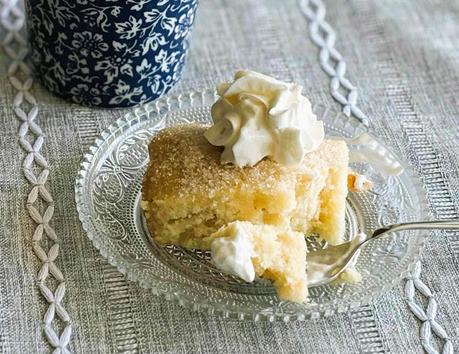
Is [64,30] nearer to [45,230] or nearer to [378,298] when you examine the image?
[45,230]

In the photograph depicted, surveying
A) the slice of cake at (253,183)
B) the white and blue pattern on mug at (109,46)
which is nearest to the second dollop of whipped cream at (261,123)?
the slice of cake at (253,183)

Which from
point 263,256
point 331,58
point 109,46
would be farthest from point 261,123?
point 331,58

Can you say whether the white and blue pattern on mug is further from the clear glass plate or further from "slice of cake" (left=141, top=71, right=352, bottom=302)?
"slice of cake" (left=141, top=71, right=352, bottom=302)

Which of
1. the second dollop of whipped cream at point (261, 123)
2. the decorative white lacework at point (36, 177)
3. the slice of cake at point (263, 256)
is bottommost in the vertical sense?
the decorative white lacework at point (36, 177)

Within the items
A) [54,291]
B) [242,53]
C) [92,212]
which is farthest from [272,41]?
[54,291]

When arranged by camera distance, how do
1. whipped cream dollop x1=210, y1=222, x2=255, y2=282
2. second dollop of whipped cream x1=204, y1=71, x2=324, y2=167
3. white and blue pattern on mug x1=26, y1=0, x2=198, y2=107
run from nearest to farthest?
whipped cream dollop x1=210, y1=222, x2=255, y2=282, second dollop of whipped cream x1=204, y1=71, x2=324, y2=167, white and blue pattern on mug x1=26, y1=0, x2=198, y2=107

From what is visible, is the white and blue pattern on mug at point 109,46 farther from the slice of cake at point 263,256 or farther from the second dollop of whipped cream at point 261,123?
the slice of cake at point 263,256

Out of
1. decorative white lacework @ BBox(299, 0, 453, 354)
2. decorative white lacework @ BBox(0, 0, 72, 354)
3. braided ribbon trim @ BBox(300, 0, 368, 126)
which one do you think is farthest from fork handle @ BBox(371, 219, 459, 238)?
decorative white lacework @ BBox(0, 0, 72, 354)

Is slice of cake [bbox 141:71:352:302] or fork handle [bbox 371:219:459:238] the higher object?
slice of cake [bbox 141:71:352:302]

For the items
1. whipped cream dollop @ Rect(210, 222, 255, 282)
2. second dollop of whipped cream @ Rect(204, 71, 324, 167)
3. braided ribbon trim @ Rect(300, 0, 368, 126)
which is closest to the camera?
whipped cream dollop @ Rect(210, 222, 255, 282)
